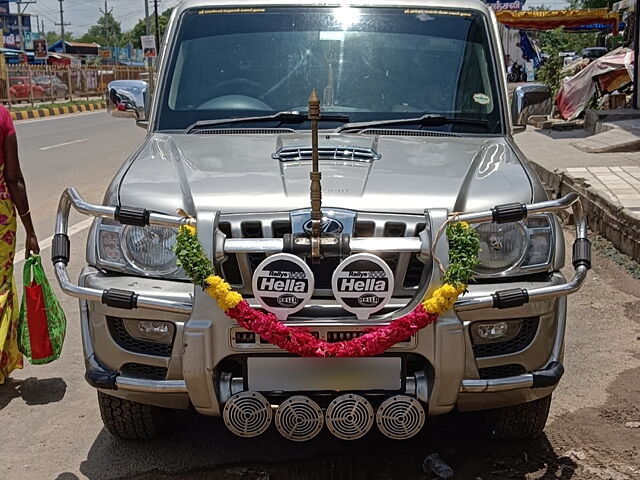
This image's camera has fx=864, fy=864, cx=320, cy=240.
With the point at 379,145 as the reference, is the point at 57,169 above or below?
below

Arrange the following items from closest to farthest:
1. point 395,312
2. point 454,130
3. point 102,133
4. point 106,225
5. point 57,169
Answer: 1. point 395,312
2. point 106,225
3. point 454,130
4. point 57,169
5. point 102,133

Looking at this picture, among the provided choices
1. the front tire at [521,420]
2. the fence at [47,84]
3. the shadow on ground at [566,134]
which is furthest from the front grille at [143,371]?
the fence at [47,84]

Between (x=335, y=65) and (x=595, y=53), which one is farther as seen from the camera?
(x=595, y=53)

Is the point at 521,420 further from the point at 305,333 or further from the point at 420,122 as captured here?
the point at 420,122

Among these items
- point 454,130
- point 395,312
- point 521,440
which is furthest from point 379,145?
point 521,440

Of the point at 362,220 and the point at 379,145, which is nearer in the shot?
the point at 362,220

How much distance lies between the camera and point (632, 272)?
686cm

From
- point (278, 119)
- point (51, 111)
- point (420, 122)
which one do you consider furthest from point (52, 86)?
point (420, 122)

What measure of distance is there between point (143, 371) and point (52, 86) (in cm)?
3422

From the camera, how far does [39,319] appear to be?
14.7 feet

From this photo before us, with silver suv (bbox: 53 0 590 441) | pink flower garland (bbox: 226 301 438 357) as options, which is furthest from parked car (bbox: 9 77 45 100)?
pink flower garland (bbox: 226 301 438 357)

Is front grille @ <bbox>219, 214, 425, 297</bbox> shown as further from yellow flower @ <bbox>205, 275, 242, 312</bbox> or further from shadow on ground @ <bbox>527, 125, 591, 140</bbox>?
shadow on ground @ <bbox>527, 125, 591, 140</bbox>

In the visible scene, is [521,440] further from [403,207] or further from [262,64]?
[262,64]

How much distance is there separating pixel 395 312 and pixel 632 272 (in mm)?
4402
